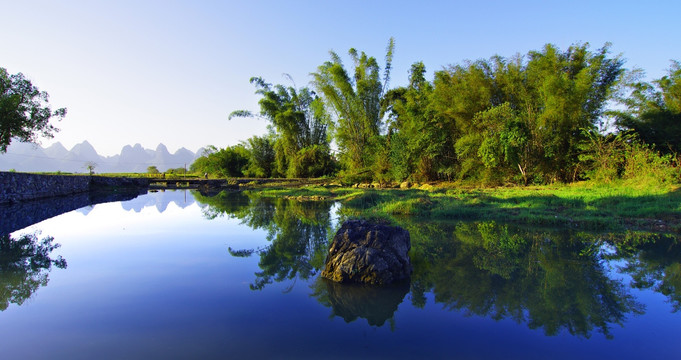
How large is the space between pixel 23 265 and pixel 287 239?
4.02 metres

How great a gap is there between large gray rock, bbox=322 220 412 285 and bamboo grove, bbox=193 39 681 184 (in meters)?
10.8

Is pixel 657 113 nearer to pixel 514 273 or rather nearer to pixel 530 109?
pixel 530 109

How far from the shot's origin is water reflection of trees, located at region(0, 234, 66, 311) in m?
3.78

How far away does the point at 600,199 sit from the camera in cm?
905

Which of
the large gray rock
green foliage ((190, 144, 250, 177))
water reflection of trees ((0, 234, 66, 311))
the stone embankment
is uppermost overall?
green foliage ((190, 144, 250, 177))

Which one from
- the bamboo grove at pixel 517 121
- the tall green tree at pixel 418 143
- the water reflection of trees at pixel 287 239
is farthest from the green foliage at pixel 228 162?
the water reflection of trees at pixel 287 239

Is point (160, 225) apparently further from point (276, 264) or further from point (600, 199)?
point (600, 199)

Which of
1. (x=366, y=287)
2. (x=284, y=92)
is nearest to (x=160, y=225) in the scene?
(x=366, y=287)

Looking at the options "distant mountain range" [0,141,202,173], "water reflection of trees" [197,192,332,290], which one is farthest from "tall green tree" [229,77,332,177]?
"distant mountain range" [0,141,202,173]

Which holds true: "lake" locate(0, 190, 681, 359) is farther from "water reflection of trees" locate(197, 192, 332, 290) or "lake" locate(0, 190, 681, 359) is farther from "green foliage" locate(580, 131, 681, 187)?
"green foliage" locate(580, 131, 681, 187)

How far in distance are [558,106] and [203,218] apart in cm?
1285

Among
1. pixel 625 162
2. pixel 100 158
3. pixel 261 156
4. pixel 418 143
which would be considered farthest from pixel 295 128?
pixel 100 158

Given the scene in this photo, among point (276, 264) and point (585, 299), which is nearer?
point (585, 299)

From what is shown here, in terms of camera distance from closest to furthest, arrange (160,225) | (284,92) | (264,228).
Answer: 1. (264,228)
2. (160,225)
3. (284,92)
